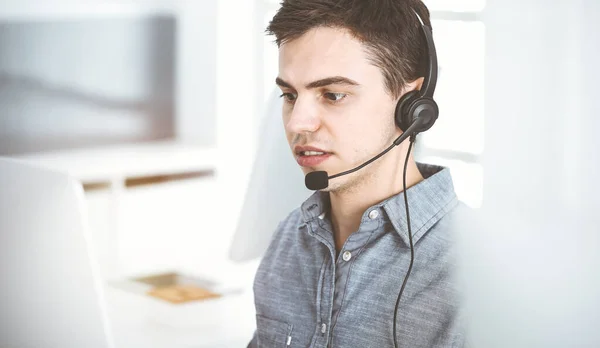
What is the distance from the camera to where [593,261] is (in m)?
0.83

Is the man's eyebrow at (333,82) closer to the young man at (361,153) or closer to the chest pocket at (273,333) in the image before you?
the young man at (361,153)

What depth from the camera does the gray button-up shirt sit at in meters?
1.08

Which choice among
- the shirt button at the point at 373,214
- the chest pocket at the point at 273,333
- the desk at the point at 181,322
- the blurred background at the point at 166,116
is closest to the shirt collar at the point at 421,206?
the shirt button at the point at 373,214

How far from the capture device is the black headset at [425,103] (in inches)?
44.9

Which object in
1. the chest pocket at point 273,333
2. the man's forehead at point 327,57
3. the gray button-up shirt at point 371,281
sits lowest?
the chest pocket at point 273,333

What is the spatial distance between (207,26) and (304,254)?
1.93m

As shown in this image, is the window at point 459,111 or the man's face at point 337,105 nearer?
the man's face at point 337,105

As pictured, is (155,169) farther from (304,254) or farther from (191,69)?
(304,254)

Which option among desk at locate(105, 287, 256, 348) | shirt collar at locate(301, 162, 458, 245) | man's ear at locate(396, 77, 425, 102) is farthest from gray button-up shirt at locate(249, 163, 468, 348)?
desk at locate(105, 287, 256, 348)

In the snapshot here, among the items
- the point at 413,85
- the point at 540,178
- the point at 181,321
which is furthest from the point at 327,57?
the point at 181,321

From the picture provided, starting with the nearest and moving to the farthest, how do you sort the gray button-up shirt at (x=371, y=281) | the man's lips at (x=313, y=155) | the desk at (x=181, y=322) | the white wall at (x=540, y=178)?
the white wall at (x=540, y=178)
the gray button-up shirt at (x=371, y=281)
the man's lips at (x=313, y=155)
the desk at (x=181, y=322)

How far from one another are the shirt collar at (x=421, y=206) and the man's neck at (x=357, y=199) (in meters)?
0.03

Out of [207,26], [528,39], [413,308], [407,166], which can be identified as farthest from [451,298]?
[207,26]

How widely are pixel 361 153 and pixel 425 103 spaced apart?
12cm
